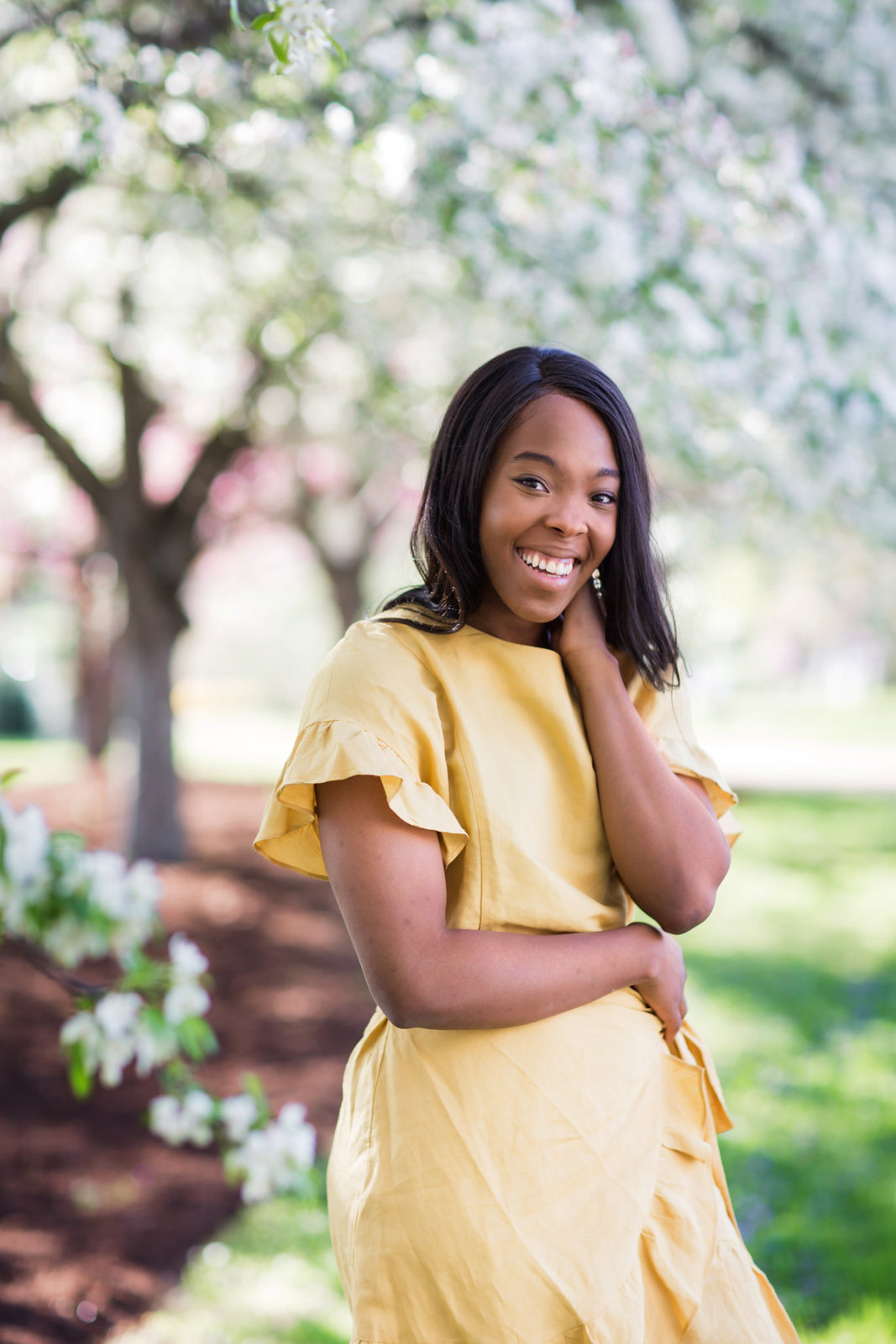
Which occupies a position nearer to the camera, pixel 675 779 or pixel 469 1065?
pixel 469 1065

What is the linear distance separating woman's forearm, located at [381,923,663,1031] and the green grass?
204 cm

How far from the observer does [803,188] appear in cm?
369

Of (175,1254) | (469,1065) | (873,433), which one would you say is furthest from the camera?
(873,433)

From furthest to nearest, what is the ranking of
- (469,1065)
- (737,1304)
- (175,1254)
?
1. (175,1254)
2. (737,1304)
3. (469,1065)

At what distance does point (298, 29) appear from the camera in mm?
1615

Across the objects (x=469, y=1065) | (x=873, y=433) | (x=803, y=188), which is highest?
(x=803, y=188)

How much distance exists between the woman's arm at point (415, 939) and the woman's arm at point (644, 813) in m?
0.18

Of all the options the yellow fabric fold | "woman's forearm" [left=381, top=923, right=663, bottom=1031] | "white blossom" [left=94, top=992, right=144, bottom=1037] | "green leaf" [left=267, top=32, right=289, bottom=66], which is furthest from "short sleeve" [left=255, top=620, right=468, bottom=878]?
"white blossom" [left=94, top=992, right=144, bottom=1037]

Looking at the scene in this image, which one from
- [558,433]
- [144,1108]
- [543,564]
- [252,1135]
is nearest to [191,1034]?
[252,1135]

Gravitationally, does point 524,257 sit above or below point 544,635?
above

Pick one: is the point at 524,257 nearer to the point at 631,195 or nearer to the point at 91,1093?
the point at 631,195

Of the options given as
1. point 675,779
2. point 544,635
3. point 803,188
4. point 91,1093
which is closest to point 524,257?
point 803,188

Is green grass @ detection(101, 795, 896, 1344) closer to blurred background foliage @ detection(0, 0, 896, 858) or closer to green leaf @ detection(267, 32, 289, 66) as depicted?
blurred background foliage @ detection(0, 0, 896, 858)

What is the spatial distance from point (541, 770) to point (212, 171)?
412cm
